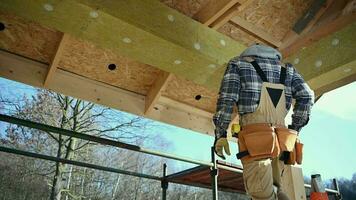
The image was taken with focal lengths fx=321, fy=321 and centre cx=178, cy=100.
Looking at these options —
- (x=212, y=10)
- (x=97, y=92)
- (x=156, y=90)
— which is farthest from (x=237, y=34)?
(x=97, y=92)

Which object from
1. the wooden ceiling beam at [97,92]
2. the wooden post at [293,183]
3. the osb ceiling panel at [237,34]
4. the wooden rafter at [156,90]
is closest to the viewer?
the wooden post at [293,183]

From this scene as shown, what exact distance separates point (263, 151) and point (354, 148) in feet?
163

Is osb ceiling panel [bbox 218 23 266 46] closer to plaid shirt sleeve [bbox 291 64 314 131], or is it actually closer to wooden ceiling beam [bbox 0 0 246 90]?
wooden ceiling beam [bbox 0 0 246 90]

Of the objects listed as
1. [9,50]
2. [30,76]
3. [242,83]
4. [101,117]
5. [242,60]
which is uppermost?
[101,117]

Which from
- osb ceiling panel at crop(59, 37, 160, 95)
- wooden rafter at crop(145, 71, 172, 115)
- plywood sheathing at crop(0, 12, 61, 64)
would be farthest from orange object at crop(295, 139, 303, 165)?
plywood sheathing at crop(0, 12, 61, 64)

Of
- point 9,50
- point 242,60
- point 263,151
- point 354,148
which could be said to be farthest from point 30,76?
point 354,148

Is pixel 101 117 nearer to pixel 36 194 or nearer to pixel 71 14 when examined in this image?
pixel 36 194

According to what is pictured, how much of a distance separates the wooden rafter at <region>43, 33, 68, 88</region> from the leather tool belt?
239cm

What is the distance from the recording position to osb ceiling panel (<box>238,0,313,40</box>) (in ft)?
13.1

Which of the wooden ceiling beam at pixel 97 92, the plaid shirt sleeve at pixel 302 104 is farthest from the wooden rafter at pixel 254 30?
the wooden ceiling beam at pixel 97 92

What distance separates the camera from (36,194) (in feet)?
43.2

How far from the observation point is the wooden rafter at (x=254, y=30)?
13.1ft

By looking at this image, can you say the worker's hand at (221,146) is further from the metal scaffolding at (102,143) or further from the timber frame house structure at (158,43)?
the metal scaffolding at (102,143)

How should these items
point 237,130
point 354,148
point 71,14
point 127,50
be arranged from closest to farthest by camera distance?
point 237,130, point 71,14, point 127,50, point 354,148
